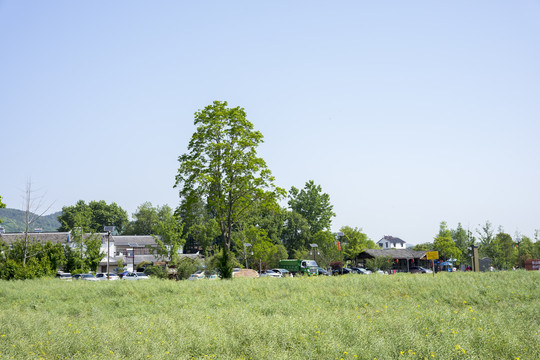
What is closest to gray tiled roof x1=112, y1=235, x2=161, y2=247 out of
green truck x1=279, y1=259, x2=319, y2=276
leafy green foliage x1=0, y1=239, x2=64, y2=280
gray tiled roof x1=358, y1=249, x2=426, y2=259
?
green truck x1=279, y1=259, x2=319, y2=276

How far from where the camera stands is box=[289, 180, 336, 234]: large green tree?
102m

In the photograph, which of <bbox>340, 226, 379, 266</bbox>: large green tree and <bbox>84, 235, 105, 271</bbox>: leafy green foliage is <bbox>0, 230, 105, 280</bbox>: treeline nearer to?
<bbox>84, 235, 105, 271</bbox>: leafy green foliage

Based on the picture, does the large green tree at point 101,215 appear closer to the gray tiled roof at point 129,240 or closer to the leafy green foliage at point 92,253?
the gray tiled roof at point 129,240

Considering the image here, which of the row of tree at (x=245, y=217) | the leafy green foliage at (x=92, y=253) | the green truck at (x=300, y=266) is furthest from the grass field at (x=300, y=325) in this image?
the green truck at (x=300, y=266)

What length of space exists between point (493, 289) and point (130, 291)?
19.4 metres

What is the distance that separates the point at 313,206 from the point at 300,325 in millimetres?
90233

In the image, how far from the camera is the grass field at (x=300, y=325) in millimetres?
11172

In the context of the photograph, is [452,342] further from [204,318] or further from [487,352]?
[204,318]

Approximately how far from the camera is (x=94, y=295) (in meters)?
25.2

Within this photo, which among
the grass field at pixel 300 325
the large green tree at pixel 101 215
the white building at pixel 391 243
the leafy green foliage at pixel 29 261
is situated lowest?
the grass field at pixel 300 325

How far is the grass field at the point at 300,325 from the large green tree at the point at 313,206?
257 ft

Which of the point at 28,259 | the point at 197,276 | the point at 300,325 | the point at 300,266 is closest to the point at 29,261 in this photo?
the point at 28,259

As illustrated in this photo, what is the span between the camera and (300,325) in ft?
44.3

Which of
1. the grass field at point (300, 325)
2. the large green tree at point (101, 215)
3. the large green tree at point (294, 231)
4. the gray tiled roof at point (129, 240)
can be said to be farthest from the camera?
the large green tree at point (101, 215)
